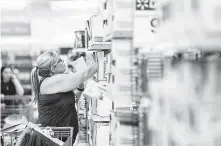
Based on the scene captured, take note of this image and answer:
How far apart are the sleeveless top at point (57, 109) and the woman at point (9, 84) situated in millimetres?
3581

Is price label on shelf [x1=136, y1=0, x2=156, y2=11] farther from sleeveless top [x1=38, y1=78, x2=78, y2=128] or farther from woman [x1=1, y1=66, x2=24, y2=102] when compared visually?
woman [x1=1, y1=66, x2=24, y2=102]

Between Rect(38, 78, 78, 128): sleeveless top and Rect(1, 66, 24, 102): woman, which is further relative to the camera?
Rect(1, 66, 24, 102): woman

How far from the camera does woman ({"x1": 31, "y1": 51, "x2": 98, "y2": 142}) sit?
372 cm

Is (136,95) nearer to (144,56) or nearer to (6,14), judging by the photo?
(144,56)

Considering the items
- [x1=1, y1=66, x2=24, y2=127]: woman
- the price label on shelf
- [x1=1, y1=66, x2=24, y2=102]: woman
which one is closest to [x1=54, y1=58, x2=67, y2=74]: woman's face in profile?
the price label on shelf

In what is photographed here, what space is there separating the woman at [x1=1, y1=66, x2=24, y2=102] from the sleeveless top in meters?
→ 3.58

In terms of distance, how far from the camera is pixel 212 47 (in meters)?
1.35

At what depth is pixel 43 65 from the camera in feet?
12.4

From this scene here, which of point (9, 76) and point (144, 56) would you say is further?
point (9, 76)

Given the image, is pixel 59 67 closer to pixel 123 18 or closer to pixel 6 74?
pixel 123 18

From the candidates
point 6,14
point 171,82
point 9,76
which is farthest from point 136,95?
point 6,14

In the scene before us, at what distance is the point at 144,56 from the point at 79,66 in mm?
2162

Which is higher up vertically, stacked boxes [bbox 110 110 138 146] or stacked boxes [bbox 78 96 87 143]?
stacked boxes [bbox 110 110 138 146]

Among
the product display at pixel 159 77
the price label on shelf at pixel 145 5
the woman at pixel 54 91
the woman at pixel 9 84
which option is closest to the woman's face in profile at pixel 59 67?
the woman at pixel 54 91
